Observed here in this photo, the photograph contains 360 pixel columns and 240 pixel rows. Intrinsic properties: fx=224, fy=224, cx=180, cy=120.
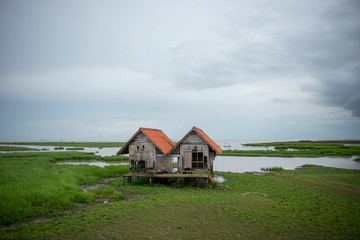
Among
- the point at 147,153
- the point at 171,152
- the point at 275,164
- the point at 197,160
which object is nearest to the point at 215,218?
the point at 197,160

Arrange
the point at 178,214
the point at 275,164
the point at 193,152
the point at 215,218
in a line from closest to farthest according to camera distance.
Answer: the point at 215,218
the point at 178,214
the point at 193,152
the point at 275,164

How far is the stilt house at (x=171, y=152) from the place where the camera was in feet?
62.7

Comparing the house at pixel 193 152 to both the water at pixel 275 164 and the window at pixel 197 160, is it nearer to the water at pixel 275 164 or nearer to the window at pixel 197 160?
the window at pixel 197 160

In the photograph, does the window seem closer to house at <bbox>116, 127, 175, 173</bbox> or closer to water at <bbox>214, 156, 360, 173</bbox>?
house at <bbox>116, 127, 175, 173</bbox>

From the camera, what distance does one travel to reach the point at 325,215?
10.5m

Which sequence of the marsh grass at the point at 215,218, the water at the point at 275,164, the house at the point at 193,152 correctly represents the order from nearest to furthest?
1. the marsh grass at the point at 215,218
2. the house at the point at 193,152
3. the water at the point at 275,164

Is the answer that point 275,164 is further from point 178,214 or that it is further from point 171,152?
point 178,214

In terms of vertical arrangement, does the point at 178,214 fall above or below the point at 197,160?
below

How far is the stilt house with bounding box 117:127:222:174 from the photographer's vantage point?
19.1m

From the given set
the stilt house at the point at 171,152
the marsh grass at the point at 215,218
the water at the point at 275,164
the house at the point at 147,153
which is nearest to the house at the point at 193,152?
the stilt house at the point at 171,152

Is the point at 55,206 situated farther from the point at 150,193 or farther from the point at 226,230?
the point at 226,230

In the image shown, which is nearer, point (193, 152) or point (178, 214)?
point (178, 214)

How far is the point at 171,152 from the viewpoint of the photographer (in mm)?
19406

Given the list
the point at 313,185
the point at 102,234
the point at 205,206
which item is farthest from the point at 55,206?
the point at 313,185
